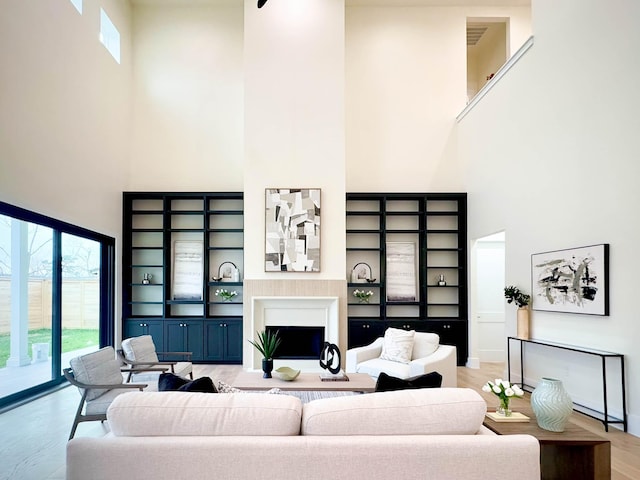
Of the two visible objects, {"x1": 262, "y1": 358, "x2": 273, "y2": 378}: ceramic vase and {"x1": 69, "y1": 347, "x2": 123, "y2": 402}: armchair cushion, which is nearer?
{"x1": 69, "y1": 347, "x2": 123, "y2": 402}: armchair cushion

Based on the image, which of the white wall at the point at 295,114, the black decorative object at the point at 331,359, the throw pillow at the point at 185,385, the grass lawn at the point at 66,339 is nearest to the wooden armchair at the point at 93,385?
the throw pillow at the point at 185,385

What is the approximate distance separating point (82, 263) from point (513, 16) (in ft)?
Answer: 27.4

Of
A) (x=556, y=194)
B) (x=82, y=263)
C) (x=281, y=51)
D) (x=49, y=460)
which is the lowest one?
(x=49, y=460)

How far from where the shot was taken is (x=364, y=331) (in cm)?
770

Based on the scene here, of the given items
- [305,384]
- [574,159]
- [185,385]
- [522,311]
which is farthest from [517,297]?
[185,385]

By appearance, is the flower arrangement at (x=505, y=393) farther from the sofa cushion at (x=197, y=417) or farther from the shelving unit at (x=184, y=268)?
the shelving unit at (x=184, y=268)

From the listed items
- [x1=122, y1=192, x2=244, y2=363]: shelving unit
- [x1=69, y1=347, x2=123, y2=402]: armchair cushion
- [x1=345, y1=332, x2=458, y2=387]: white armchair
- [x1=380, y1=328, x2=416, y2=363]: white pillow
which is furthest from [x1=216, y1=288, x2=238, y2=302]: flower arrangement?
[x1=69, y1=347, x2=123, y2=402]: armchair cushion

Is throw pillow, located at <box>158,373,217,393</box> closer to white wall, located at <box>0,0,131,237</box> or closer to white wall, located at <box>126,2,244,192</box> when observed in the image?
white wall, located at <box>0,0,131,237</box>

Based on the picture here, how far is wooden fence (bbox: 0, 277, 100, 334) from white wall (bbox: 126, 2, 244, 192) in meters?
2.26

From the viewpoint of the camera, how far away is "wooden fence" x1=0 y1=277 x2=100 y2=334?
→ 488 centimetres

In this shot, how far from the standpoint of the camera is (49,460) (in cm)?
347

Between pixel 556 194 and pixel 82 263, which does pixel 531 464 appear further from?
pixel 82 263

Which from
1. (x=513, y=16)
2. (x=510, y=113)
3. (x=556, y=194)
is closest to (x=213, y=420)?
(x=556, y=194)

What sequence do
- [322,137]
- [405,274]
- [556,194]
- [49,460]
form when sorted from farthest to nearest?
1. [405,274]
2. [322,137]
3. [556,194]
4. [49,460]
